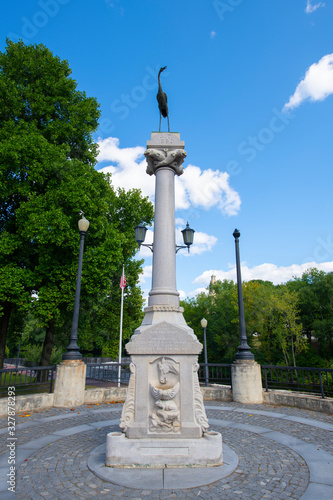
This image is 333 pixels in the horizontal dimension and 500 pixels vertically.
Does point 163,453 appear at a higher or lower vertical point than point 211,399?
higher

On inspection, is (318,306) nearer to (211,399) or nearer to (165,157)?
(211,399)

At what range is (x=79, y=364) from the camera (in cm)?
916

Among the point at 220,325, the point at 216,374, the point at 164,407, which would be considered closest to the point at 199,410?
the point at 164,407

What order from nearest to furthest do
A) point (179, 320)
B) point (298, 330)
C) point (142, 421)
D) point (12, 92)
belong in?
point (142, 421), point (179, 320), point (12, 92), point (298, 330)

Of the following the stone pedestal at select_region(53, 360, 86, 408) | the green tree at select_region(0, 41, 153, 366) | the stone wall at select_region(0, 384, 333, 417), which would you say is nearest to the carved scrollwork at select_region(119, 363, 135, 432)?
A: the stone wall at select_region(0, 384, 333, 417)

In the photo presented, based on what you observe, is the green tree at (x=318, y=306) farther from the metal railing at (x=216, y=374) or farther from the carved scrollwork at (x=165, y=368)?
the carved scrollwork at (x=165, y=368)

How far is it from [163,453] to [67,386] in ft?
18.3

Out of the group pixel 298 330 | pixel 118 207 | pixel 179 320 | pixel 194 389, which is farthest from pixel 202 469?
pixel 298 330

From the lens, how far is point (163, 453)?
4309 millimetres

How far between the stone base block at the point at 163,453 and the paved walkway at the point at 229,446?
377mm

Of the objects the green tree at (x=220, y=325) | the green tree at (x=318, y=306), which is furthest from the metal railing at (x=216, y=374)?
the green tree at (x=318, y=306)

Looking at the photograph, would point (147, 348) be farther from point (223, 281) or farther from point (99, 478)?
point (223, 281)

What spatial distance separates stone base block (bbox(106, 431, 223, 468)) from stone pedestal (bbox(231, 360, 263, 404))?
5.12 metres

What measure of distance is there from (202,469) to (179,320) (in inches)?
89.5
